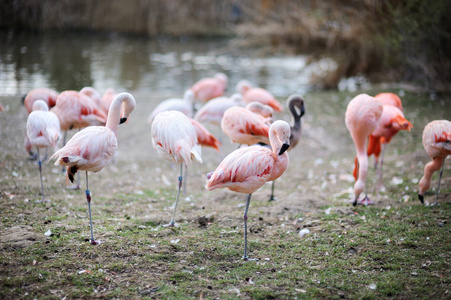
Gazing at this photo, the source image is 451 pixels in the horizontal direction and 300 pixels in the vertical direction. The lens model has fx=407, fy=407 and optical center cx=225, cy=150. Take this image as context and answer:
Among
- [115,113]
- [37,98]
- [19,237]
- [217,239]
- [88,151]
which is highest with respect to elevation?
[115,113]

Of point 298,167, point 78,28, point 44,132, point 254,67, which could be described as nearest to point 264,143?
point 298,167

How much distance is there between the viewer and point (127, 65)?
51.6 feet

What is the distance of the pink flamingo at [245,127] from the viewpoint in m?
5.29

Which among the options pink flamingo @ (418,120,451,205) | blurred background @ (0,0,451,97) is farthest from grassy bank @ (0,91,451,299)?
blurred background @ (0,0,451,97)

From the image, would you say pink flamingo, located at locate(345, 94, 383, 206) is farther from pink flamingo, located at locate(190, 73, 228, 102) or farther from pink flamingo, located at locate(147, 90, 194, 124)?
pink flamingo, located at locate(190, 73, 228, 102)

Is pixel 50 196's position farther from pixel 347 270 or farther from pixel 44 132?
pixel 347 270

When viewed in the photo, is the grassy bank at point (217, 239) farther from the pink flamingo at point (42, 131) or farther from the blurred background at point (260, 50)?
the blurred background at point (260, 50)

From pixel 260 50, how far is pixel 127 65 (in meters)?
5.36

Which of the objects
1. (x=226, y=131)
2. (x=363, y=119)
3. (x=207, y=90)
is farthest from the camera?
(x=207, y=90)

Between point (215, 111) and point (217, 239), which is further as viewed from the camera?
point (215, 111)

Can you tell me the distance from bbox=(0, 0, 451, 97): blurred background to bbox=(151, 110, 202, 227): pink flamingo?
23.8ft

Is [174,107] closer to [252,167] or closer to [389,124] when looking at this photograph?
[389,124]

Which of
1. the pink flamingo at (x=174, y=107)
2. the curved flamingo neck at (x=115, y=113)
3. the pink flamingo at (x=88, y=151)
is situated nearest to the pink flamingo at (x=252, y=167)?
the pink flamingo at (x=88, y=151)

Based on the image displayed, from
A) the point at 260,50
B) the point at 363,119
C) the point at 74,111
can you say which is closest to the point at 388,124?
the point at 363,119
